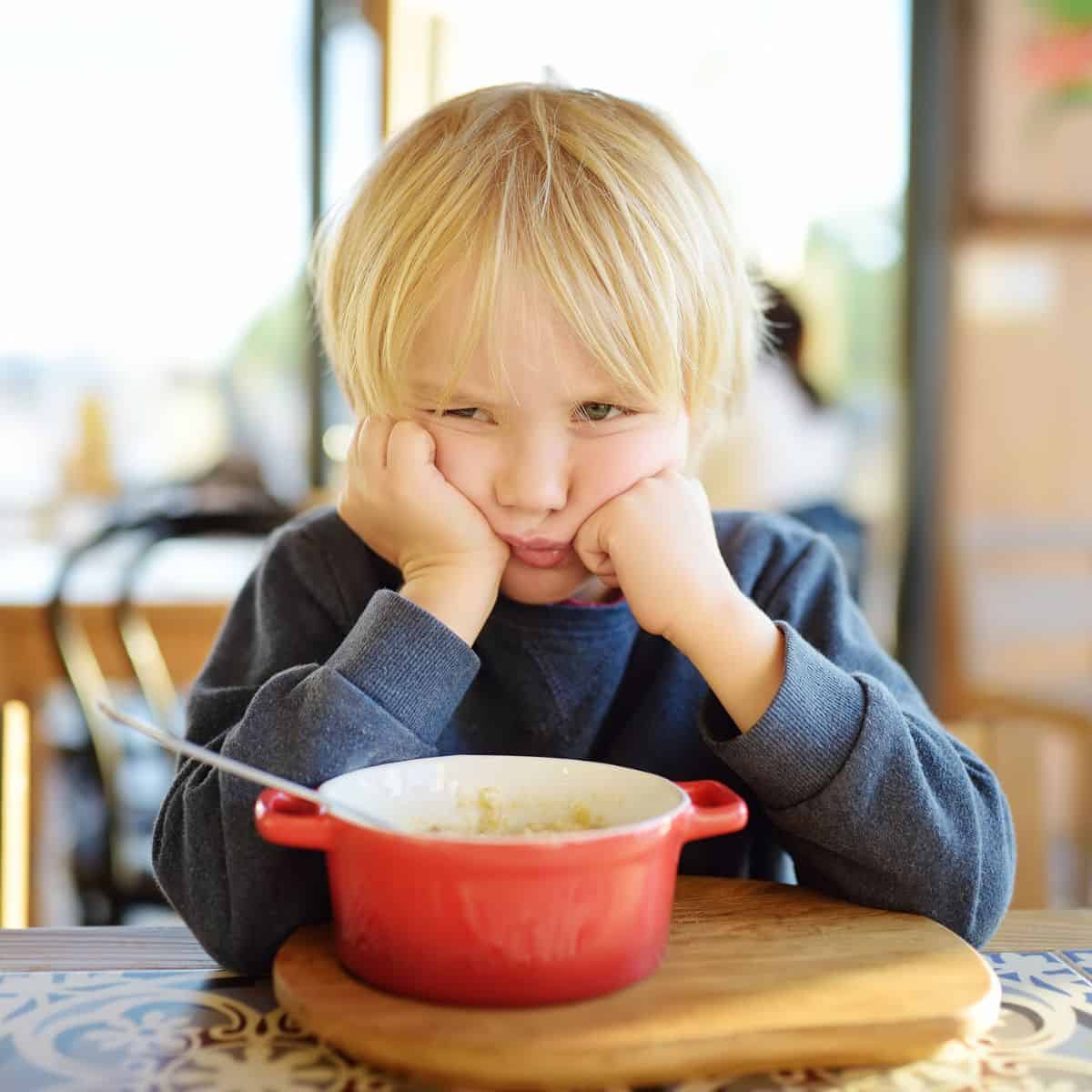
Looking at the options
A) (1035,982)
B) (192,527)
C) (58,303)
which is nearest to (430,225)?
(1035,982)

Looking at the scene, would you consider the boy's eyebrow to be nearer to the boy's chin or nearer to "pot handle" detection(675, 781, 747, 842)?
the boy's chin

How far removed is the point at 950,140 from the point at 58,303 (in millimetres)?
2375

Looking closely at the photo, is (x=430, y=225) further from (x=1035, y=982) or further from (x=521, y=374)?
(x=1035, y=982)

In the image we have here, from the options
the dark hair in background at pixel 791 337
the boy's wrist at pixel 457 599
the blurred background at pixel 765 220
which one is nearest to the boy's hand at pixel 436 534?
the boy's wrist at pixel 457 599

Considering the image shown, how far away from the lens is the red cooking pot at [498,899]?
55 cm

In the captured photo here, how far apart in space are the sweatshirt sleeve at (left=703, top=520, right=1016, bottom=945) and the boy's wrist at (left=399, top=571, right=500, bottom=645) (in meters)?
0.16

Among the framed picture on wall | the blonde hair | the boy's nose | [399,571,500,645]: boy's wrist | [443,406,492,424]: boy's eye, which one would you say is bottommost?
[399,571,500,645]: boy's wrist

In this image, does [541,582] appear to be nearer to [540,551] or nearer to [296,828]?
[540,551]

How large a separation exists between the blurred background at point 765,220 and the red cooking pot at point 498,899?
2749 millimetres

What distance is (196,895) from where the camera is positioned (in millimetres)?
729

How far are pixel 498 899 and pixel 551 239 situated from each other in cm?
40

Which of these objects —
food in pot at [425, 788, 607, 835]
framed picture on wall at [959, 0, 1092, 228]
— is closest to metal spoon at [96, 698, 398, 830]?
food in pot at [425, 788, 607, 835]

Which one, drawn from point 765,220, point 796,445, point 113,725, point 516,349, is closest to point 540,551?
point 516,349

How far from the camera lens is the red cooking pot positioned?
1.81ft
